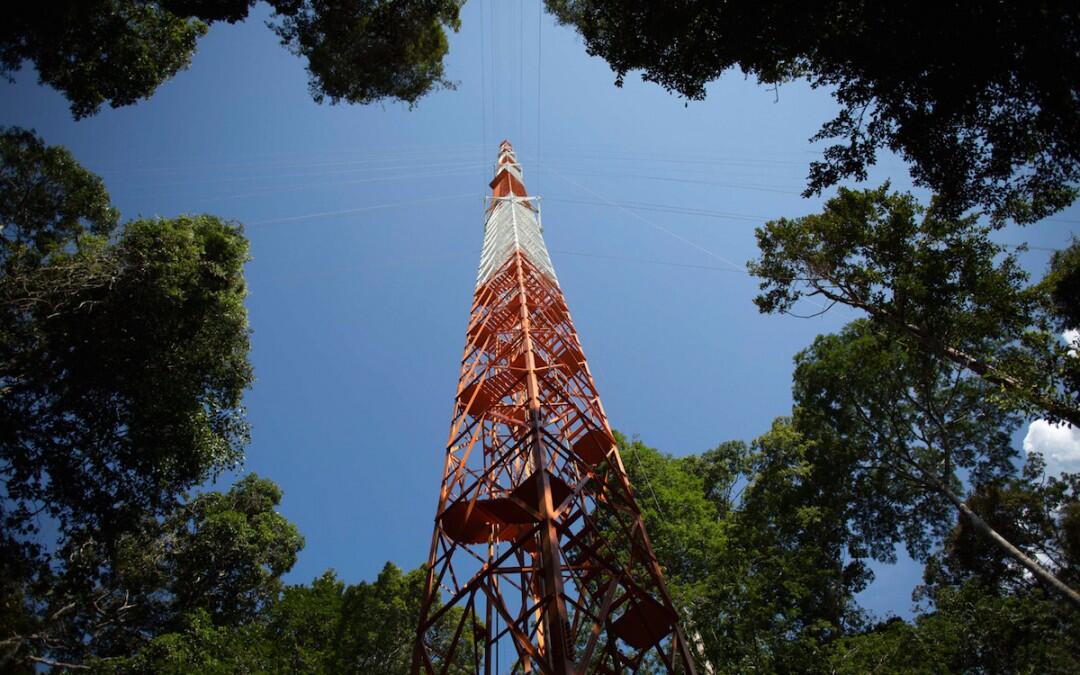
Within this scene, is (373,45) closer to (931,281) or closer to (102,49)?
(102,49)

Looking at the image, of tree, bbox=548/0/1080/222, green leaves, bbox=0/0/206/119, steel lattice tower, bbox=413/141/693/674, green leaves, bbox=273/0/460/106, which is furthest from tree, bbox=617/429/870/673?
green leaves, bbox=0/0/206/119

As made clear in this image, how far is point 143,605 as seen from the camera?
1623cm

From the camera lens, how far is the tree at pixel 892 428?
48.7ft

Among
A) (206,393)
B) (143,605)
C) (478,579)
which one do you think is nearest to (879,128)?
(478,579)

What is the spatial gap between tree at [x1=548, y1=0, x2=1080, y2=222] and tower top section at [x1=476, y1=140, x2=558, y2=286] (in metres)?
5.53

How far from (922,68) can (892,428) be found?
42.8ft

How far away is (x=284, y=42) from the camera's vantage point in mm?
9906

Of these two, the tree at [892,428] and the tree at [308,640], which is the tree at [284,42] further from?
the tree at [892,428]

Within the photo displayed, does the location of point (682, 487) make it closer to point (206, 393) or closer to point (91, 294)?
point (206, 393)

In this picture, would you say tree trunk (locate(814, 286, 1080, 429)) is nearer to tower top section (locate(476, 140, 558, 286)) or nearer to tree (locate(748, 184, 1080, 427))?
tree (locate(748, 184, 1080, 427))

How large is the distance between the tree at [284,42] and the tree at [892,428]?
11.9 m

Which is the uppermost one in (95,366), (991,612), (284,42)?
(284,42)

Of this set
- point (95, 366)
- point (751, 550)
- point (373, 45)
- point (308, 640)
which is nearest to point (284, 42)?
point (373, 45)

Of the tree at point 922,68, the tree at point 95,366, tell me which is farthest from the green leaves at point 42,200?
the tree at point 922,68
